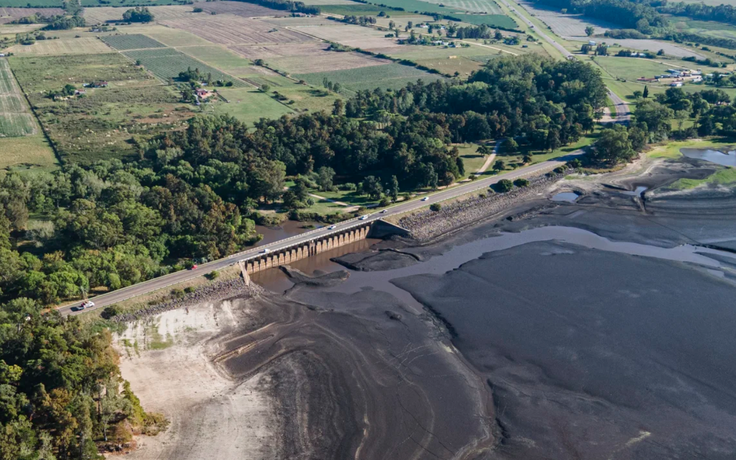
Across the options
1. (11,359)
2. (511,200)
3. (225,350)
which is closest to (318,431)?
(225,350)

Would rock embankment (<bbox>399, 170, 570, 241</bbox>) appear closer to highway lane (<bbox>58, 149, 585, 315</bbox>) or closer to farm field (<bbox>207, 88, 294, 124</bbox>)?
highway lane (<bbox>58, 149, 585, 315</bbox>)

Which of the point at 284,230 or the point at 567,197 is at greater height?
the point at 567,197

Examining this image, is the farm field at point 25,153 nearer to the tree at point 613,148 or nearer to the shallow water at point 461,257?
the shallow water at point 461,257

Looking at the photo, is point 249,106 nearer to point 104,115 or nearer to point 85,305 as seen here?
point 104,115

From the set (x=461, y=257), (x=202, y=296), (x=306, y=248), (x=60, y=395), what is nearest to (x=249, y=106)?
(x=306, y=248)

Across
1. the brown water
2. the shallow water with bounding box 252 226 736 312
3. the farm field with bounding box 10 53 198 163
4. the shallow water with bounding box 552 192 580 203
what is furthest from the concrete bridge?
the farm field with bounding box 10 53 198 163
